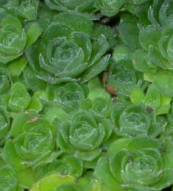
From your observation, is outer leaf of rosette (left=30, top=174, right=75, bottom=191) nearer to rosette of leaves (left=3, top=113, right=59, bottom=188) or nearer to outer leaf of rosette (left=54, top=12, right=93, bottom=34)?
rosette of leaves (left=3, top=113, right=59, bottom=188)

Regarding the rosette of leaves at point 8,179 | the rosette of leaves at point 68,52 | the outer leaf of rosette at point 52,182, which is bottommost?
the rosette of leaves at point 8,179

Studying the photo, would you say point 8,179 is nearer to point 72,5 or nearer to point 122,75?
point 122,75

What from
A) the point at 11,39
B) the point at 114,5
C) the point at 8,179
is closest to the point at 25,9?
the point at 11,39

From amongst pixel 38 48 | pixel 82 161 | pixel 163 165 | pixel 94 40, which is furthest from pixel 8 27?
pixel 163 165

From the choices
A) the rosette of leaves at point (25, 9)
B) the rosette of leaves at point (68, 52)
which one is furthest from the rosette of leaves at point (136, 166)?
the rosette of leaves at point (25, 9)

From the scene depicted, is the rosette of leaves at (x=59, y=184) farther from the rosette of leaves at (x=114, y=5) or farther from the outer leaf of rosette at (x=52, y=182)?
the rosette of leaves at (x=114, y=5)

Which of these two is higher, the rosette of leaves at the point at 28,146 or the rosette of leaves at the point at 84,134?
the rosette of leaves at the point at 84,134

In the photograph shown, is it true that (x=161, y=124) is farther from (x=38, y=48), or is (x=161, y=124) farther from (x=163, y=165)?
(x=38, y=48)
